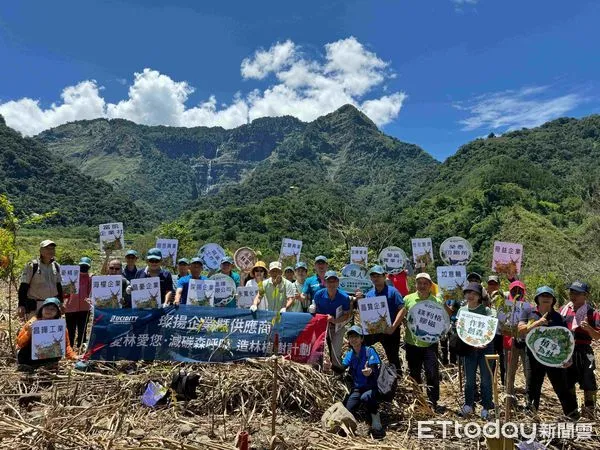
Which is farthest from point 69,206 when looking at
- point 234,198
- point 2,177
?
point 234,198

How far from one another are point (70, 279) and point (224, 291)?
2265 mm

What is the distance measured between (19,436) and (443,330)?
4.42 metres

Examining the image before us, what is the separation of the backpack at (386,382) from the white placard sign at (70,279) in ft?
15.2

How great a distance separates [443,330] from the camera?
5.35m

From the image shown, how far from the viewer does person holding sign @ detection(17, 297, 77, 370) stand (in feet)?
17.5

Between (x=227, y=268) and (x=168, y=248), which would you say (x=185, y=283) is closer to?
(x=227, y=268)

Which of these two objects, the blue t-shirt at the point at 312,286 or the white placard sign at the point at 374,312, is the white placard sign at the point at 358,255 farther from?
the white placard sign at the point at 374,312

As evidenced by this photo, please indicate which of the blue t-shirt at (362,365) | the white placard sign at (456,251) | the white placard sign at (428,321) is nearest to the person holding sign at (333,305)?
the blue t-shirt at (362,365)

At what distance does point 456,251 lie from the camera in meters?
7.48

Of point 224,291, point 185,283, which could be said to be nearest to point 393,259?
point 224,291

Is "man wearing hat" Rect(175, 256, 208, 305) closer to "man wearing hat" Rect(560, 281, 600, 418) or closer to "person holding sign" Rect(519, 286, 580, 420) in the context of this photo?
"person holding sign" Rect(519, 286, 580, 420)

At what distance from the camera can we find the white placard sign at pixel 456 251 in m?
7.48

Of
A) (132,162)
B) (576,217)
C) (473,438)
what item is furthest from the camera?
(132,162)

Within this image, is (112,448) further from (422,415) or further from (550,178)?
(550,178)
